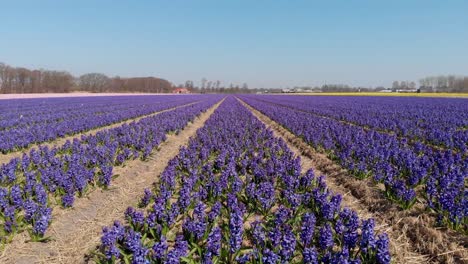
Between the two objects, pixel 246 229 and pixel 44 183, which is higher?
pixel 44 183

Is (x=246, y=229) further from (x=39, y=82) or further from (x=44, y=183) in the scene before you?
(x=39, y=82)

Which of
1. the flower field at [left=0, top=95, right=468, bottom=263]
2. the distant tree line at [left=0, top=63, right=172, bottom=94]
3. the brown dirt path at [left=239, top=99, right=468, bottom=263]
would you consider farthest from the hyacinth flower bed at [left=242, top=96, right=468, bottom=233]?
the distant tree line at [left=0, top=63, right=172, bottom=94]

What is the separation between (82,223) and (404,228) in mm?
6454

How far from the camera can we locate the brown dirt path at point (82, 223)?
503cm

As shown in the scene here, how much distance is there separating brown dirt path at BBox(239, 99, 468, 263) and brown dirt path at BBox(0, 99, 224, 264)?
5314 millimetres

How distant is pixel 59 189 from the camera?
7480mm

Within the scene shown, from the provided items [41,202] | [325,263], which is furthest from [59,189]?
[325,263]

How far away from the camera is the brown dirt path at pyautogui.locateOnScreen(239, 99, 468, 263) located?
4824 mm

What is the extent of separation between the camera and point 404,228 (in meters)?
5.70

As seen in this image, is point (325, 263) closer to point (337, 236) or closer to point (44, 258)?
point (337, 236)

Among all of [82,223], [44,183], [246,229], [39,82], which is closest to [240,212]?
[246,229]

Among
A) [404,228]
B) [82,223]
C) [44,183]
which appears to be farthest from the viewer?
[44,183]

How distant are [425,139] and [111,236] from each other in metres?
15.7

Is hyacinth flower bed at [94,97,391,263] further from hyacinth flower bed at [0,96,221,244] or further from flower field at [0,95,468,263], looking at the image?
hyacinth flower bed at [0,96,221,244]
